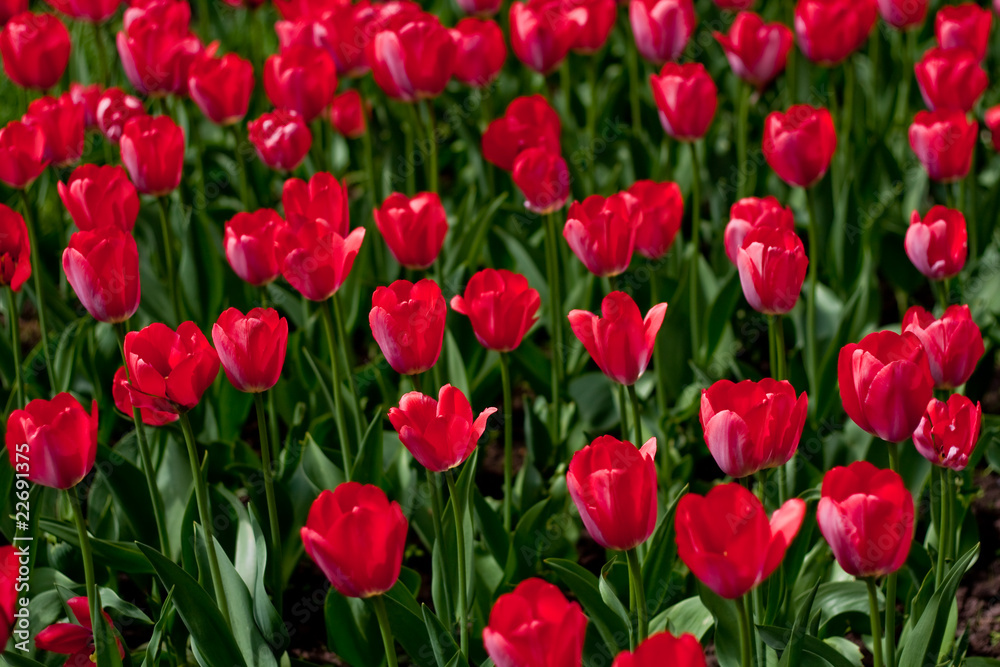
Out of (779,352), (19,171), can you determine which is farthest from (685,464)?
(19,171)

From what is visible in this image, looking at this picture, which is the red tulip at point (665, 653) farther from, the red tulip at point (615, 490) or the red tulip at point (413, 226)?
the red tulip at point (413, 226)

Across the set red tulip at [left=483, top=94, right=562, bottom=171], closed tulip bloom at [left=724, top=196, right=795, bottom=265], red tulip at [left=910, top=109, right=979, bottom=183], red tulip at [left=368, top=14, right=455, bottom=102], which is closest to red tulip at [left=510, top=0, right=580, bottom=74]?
red tulip at [left=368, top=14, right=455, bottom=102]

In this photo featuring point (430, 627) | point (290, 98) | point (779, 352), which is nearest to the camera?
point (430, 627)

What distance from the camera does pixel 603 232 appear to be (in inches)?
75.2

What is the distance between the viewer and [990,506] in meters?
2.37

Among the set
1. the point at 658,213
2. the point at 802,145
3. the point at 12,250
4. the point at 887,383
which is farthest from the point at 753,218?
the point at 12,250

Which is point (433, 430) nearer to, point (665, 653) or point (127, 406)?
point (665, 653)

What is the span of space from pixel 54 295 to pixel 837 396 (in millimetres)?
1957

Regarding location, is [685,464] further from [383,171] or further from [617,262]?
[383,171]

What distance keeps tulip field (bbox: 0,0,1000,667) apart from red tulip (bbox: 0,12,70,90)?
1 centimetres

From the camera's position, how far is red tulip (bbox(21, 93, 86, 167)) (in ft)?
7.51

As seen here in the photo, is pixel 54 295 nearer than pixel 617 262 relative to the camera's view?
No

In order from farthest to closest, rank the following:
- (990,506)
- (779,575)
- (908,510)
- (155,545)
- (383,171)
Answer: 1. (383,171)
2. (990,506)
3. (155,545)
4. (779,575)
5. (908,510)

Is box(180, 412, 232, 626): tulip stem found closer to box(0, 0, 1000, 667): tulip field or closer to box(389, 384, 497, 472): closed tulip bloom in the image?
box(0, 0, 1000, 667): tulip field
